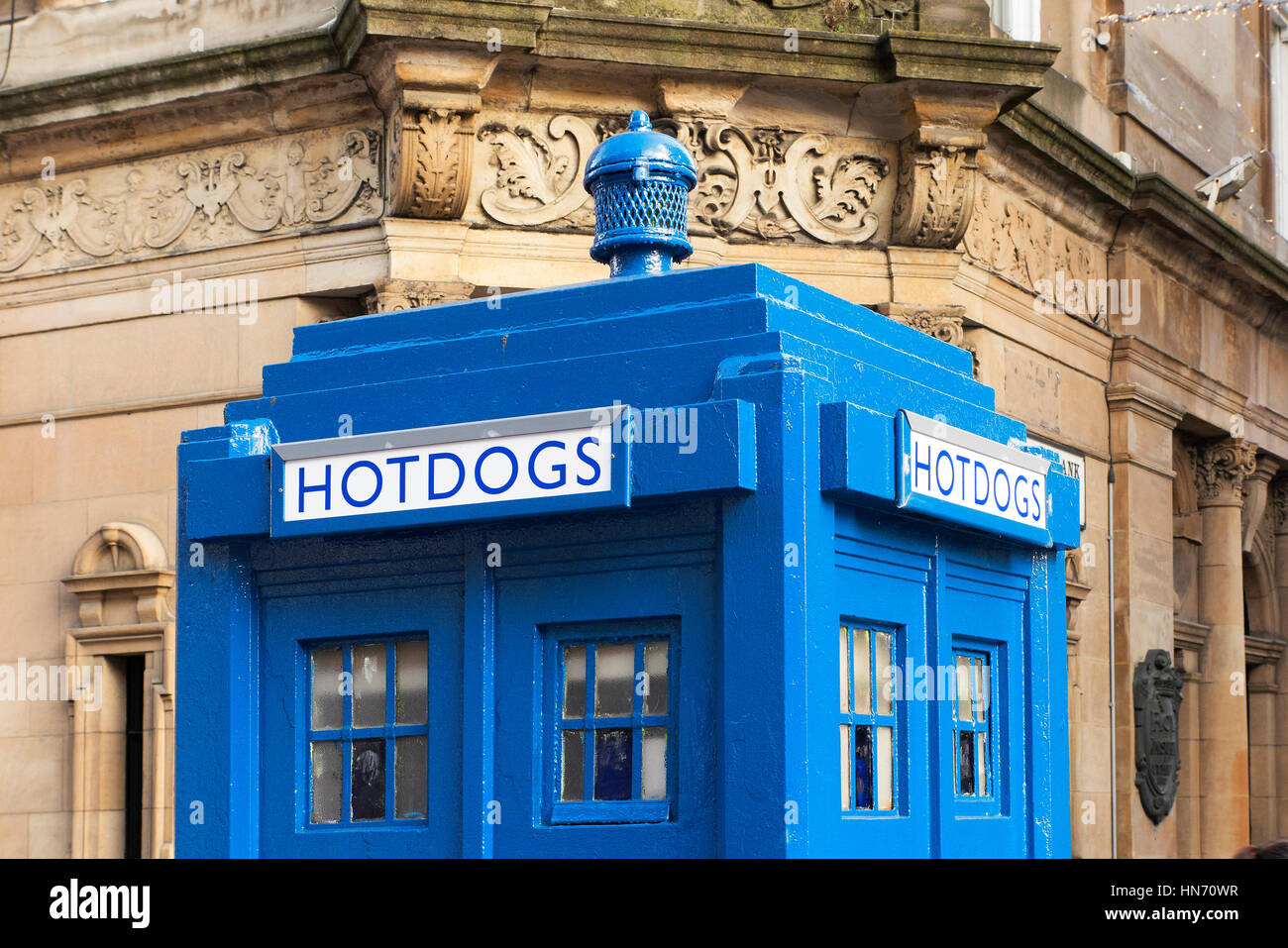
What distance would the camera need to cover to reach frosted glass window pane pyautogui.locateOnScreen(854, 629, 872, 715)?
14.0ft

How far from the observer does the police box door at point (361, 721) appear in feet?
14.3

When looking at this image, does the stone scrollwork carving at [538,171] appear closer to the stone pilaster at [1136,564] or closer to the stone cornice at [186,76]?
the stone cornice at [186,76]

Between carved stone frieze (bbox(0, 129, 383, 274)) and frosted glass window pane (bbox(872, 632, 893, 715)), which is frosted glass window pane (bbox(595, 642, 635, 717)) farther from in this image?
carved stone frieze (bbox(0, 129, 383, 274))

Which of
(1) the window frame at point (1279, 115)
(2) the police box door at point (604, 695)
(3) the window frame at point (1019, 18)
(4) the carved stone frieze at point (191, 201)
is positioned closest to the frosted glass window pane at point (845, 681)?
(2) the police box door at point (604, 695)

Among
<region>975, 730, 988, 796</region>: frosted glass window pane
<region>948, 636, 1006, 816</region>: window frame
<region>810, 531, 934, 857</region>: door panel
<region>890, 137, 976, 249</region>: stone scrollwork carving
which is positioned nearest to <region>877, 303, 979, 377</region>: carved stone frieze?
<region>890, 137, 976, 249</region>: stone scrollwork carving

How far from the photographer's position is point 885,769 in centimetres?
438

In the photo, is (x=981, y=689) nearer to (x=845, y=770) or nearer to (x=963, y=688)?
(x=963, y=688)

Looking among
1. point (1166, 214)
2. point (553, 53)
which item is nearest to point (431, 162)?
point (553, 53)

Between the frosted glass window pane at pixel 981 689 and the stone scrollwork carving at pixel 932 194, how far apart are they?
833cm

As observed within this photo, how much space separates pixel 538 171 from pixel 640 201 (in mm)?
7731

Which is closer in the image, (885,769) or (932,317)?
(885,769)

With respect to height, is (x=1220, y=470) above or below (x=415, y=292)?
below

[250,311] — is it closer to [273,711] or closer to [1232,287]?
[273,711]

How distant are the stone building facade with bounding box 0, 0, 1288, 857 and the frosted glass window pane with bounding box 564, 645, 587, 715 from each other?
7.79 meters
